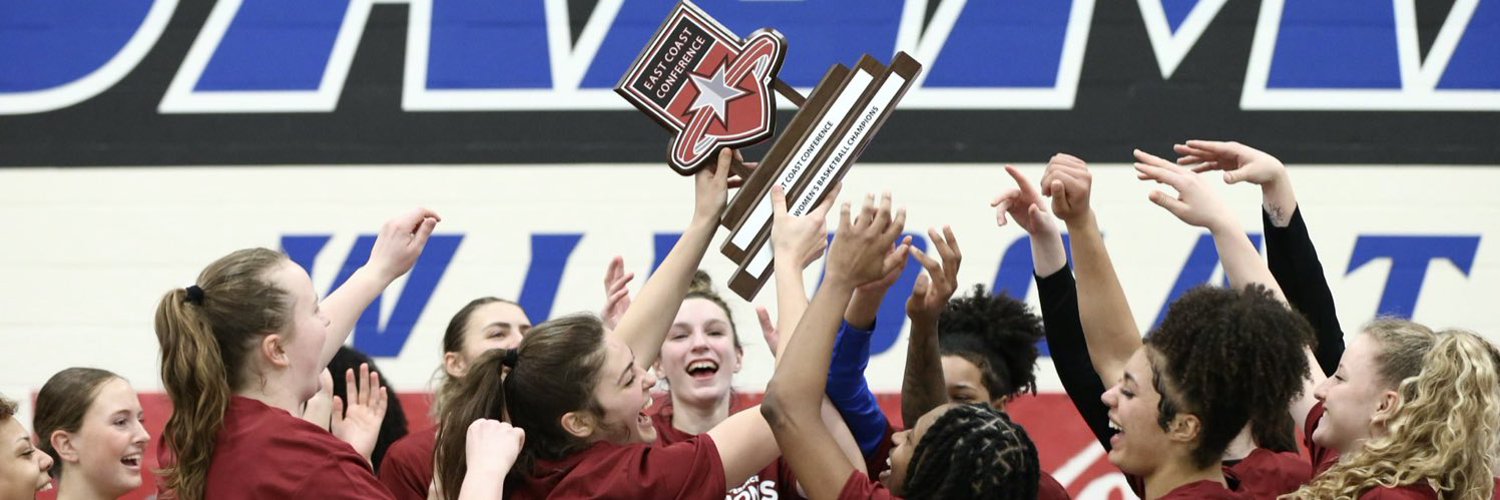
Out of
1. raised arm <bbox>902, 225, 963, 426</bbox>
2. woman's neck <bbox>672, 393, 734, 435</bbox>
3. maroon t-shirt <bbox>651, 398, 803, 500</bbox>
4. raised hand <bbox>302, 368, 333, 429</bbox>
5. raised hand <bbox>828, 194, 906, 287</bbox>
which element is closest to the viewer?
raised hand <bbox>828, 194, 906, 287</bbox>

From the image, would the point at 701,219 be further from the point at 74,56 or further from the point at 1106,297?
the point at 74,56

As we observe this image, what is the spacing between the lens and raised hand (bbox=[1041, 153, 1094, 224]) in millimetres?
2980

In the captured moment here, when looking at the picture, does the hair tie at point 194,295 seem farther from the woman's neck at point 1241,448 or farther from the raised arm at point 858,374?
the woman's neck at point 1241,448

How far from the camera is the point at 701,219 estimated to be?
3.09m

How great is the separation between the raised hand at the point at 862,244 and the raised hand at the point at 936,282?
23 centimetres

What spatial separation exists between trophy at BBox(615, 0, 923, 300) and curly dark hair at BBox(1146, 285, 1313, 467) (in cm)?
70

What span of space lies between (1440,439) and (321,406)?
7.39 ft

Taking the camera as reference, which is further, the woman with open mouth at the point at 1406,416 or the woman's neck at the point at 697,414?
the woman's neck at the point at 697,414

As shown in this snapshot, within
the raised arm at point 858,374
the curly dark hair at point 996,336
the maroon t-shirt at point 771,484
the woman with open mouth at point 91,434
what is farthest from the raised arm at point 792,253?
the woman with open mouth at point 91,434

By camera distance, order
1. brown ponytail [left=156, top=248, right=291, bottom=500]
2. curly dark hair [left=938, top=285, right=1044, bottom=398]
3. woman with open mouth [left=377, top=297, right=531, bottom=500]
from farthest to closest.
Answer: woman with open mouth [left=377, top=297, right=531, bottom=500], curly dark hair [left=938, top=285, right=1044, bottom=398], brown ponytail [left=156, top=248, right=291, bottom=500]

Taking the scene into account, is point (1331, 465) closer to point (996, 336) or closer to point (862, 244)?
point (862, 244)

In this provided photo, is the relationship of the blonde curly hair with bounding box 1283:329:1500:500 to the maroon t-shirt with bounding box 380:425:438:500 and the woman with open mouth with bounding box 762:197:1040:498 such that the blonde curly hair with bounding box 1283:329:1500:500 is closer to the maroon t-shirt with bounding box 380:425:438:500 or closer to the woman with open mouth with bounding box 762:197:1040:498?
the woman with open mouth with bounding box 762:197:1040:498

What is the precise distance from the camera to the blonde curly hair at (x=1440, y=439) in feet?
8.25

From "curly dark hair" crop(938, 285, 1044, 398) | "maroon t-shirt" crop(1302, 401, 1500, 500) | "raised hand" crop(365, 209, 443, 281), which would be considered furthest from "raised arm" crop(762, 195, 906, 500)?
"curly dark hair" crop(938, 285, 1044, 398)
